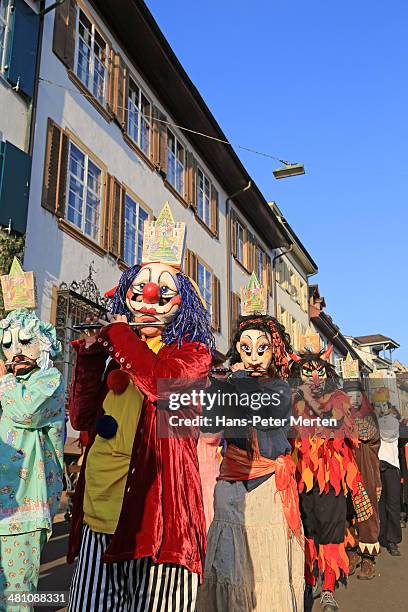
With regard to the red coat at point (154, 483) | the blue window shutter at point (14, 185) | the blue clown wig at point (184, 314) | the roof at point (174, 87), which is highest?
the roof at point (174, 87)

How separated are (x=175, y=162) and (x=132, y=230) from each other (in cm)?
343

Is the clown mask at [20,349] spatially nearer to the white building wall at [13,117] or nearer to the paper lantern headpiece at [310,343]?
the paper lantern headpiece at [310,343]

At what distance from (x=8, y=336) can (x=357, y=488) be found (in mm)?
3756

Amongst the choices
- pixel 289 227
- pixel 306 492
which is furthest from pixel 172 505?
pixel 289 227

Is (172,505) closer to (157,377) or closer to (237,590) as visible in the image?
(157,377)

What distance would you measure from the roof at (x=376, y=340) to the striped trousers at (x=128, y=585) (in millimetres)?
47742

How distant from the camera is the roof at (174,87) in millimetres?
12398

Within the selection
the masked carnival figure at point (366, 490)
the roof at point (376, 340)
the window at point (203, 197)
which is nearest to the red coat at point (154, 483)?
the masked carnival figure at point (366, 490)

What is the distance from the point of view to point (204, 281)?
16484 millimetres

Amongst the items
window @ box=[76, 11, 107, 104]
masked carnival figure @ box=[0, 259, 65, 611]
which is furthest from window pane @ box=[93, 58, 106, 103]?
masked carnival figure @ box=[0, 259, 65, 611]

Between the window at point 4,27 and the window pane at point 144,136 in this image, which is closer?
the window at point 4,27

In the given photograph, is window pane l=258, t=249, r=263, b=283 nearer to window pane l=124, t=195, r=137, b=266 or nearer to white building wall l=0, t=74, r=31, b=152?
window pane l=124, t=195, r=137, b=266

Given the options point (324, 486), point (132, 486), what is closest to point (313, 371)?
point (324, 486)

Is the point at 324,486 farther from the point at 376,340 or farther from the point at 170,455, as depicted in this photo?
the point at 376,340
